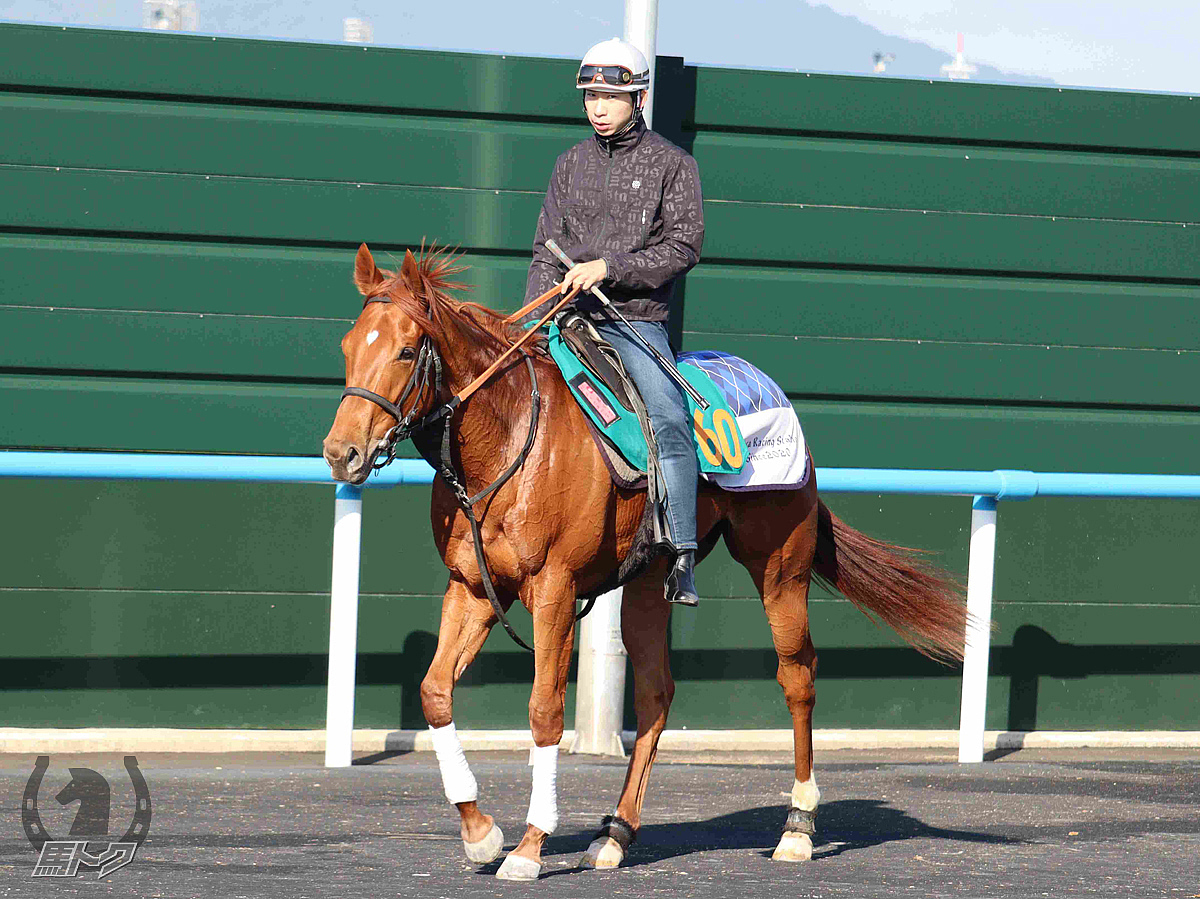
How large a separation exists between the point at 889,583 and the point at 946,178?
307 cm

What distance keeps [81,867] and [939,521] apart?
500 centimetres

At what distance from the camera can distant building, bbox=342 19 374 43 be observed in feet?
29.1

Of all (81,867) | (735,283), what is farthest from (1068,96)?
(81,867)

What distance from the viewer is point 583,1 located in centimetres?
910

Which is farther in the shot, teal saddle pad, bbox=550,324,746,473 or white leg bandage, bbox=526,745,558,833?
teal saddle pad, bbox=550,324,746,473

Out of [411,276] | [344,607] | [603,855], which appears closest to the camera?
[411,276]

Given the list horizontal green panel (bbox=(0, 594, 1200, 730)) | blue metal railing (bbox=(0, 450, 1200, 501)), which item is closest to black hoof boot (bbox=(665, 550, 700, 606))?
blue metal railing (bbox=(0, 450, 1200, 501))

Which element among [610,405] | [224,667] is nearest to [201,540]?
[224,667]

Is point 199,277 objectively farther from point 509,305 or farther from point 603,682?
point 603,682

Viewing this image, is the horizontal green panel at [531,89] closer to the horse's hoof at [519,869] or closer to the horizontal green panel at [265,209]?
the horizontal green panel at [265,209]

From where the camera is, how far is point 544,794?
18.7 feet

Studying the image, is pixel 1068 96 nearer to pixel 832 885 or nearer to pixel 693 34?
pixel 693 34

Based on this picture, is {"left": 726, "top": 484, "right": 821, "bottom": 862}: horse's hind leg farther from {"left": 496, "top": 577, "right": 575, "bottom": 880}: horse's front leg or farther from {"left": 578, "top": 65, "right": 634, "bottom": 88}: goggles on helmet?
{"left": 578, "top": 65, "right": 634, "bottom": 88}: goggles on helmet

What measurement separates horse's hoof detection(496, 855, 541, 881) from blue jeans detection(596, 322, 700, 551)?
1.17 metres
